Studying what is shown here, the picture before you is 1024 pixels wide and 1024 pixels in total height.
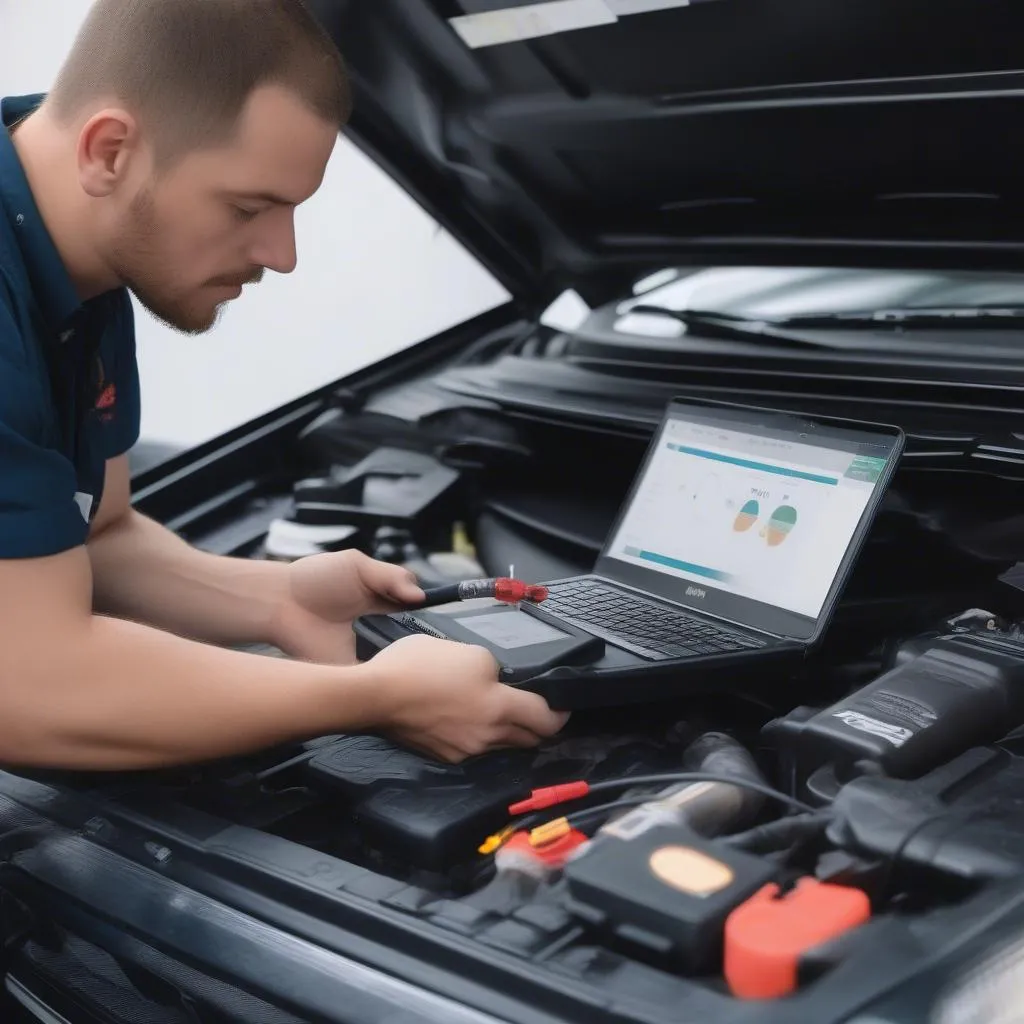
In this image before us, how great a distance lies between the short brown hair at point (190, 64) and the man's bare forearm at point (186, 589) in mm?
465

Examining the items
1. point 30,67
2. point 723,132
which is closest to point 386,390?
point 723,132

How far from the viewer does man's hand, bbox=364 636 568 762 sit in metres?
0.86

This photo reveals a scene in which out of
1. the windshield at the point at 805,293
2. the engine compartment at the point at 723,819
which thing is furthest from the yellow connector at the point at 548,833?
the windshield at the point at 805,293

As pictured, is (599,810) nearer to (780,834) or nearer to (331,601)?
(780,834)

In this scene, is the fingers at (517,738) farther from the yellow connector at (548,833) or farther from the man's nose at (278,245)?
the man's nose at (278,245)

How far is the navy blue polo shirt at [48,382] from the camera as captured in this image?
841mm

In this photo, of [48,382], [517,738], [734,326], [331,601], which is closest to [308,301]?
[734,326]

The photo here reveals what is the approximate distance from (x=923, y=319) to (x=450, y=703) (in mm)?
806

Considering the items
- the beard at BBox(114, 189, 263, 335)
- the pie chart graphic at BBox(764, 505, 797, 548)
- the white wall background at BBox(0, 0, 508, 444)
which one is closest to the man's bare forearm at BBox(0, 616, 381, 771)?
the beard at BBox(114, 189, 263, 335)

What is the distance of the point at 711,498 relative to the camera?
3.79 feet

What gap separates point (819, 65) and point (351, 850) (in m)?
0.92

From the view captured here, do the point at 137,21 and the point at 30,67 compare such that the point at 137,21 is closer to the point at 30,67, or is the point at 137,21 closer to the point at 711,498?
the point at 711,498

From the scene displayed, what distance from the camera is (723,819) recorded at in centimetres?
74

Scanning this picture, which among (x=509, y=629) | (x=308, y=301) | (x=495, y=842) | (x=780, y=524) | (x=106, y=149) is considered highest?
(x=308, y=301)
